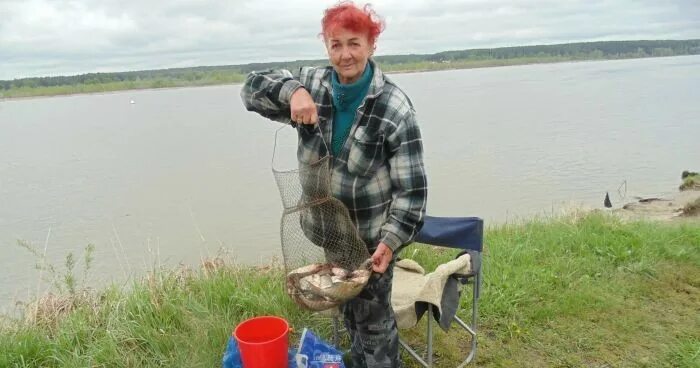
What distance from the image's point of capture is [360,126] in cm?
213

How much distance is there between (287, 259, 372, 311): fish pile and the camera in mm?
2160

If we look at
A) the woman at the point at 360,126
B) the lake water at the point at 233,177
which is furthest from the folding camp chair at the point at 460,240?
the lake water at the point at 233,177

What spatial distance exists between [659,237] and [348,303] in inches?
130

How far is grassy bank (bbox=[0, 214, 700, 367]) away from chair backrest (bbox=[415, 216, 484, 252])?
2.16 feet

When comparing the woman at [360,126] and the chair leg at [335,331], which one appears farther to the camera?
the chair leg at [335,331]

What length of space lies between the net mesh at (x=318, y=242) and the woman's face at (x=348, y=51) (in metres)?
0.35

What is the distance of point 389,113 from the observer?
210cm

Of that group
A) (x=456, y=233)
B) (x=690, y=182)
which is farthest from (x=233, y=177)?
(x=456, y=233)

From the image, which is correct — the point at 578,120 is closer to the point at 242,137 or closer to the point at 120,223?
the point at 242,137

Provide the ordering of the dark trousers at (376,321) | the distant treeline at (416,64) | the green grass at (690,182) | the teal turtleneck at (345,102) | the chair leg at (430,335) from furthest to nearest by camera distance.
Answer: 1. the distant treeline at (416,64)
2. the green grass at (690,182)
3. the chair leg at (430,335)
4. the dark trousers at (376,321)
5. the teal turtleneck at (345,102)

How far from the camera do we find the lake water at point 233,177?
8172mm

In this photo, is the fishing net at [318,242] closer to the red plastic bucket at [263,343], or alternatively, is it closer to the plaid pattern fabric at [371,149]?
the plaid pattern fabric at [371,149]

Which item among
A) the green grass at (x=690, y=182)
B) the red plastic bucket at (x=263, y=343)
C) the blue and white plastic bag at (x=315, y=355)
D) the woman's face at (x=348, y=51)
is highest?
the woman's face at (x=348, y=51)

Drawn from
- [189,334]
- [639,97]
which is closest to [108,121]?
[639,97]
